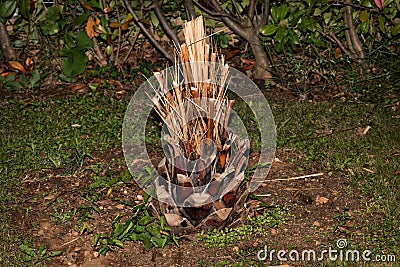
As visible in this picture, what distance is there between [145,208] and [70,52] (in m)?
2.36

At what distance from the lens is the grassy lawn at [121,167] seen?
3.37 m

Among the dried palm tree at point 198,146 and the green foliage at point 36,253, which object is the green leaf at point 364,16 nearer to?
the dried palm tree at point 198,146

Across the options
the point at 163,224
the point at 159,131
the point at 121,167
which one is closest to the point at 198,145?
the point at 163,224

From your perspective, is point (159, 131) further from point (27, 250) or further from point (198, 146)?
point (27, 250)

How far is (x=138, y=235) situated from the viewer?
11.0ft

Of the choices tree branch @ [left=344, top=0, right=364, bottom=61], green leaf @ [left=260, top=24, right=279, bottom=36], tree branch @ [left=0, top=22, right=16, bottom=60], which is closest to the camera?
green leaf @ [left=260, top=24, right=279, bottom=36]

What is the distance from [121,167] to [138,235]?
2.92 ft

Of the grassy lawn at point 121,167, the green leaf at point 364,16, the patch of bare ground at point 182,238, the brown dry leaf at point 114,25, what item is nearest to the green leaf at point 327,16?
the green leaf at point 364,16

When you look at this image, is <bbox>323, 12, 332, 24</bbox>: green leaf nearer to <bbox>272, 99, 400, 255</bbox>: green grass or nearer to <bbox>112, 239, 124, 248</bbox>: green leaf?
<bbox>272, 99, 400, 255</bbox>: green grass

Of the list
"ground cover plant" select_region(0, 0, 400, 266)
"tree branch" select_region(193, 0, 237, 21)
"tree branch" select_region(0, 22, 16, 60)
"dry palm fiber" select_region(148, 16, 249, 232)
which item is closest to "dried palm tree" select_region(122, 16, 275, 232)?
"dry palm fiber" select_region(148, 16, 249, 232)

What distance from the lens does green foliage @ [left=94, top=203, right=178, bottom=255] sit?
3293mm

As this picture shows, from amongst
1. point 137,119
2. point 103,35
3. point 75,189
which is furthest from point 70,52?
point 75,189

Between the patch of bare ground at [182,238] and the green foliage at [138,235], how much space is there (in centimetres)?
4

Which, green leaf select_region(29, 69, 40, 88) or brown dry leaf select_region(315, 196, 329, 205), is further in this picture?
green leaf select_region(29, 69, 40, 88)
